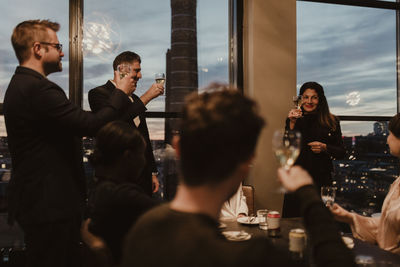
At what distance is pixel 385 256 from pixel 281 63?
2.32 metres

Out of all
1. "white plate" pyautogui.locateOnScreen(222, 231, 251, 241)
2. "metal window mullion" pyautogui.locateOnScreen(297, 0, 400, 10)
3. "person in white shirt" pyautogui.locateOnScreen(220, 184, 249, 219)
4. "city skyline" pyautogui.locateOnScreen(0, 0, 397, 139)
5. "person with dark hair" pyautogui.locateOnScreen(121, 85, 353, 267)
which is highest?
"metal window mullion" pyautogui.locateOnScreen(297, 0, 400, 10)

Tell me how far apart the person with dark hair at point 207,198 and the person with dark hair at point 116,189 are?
0.54 m

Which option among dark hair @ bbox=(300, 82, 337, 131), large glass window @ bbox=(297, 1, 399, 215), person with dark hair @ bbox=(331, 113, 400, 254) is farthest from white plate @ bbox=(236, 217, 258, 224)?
large glass window @ bbox=(297, 1, 399, 215)

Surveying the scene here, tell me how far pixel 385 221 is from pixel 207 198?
4.40ft

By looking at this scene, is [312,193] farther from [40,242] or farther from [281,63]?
[281,63]

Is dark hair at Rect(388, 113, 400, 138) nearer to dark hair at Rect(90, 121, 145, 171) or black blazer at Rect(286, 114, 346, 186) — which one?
black blazer at Rect(286, 114, 346, 186)

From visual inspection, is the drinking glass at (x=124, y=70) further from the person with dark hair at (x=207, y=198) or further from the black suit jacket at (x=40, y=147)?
the person with dark hair at (x=207, y=198)

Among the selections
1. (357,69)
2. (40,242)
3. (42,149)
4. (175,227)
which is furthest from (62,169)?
(357,69)

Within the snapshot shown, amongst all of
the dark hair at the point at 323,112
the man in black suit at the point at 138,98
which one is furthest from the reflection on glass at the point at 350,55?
the man in black suit at the point at 138,98

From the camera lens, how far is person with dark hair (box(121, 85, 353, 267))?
628mm

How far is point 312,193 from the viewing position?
90 cm

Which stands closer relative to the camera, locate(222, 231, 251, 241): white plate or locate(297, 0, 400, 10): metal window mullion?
locate(222, 231, 251, 241): white plate

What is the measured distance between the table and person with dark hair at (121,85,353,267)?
0.73 meters

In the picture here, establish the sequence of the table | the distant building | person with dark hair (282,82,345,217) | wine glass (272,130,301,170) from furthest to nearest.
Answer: the distant building
person with dark hair (282,82,345,217)
the table
wine glass (272,130,301,170)
